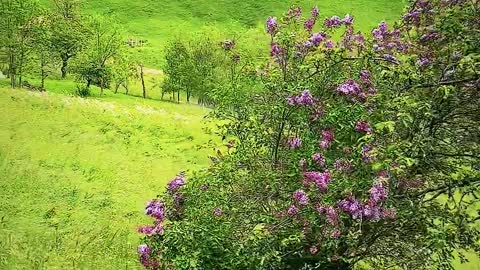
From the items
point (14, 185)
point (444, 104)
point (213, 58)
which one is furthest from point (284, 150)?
point (213, 58)

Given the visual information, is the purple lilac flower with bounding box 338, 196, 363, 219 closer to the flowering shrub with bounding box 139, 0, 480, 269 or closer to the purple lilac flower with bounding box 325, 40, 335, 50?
the flowering shrub with bounding box 139, 0, 480, 269

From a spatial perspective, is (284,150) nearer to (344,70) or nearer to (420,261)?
(344,70)

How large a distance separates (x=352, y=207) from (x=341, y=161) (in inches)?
45.1

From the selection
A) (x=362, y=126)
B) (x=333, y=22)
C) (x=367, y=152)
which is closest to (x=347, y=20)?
(x=333, y=22)

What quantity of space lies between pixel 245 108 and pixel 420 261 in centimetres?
444

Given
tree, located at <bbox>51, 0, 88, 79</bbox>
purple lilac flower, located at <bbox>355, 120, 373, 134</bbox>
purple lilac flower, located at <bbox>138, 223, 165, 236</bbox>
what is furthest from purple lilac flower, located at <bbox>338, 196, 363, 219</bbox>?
tree, located at <bbox>51, 0, 88, 79</bbox>

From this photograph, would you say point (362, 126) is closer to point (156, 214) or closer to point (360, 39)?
point (360, 39)

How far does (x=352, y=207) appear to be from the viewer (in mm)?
7398

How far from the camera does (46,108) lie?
25844mm

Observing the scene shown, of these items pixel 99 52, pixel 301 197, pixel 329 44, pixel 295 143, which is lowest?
pixel 301 197

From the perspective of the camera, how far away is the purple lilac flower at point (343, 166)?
26.8ft

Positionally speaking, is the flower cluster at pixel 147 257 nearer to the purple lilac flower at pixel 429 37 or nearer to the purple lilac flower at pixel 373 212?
the purple lilac flower at pixel 373 212

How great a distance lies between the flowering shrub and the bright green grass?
233 centimetres

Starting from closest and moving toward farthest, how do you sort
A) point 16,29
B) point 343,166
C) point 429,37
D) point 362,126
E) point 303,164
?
point 429,37, point 343,166, point 362,126, point 303,164, point 16,29
